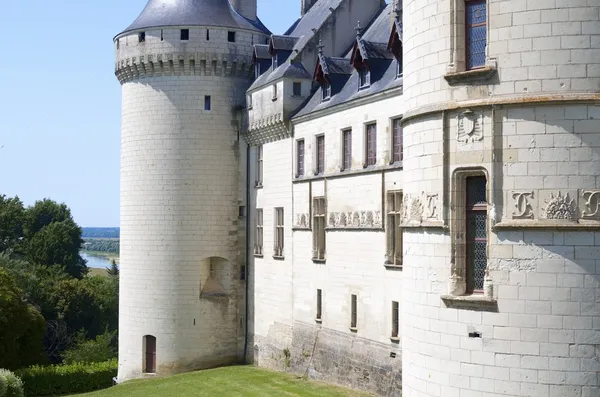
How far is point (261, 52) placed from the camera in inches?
1457

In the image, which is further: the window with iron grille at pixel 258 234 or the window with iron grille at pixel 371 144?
the window with iron grille at pixel 258 234

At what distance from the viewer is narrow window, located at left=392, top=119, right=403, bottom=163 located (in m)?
26.1

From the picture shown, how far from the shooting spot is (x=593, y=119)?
1359cm

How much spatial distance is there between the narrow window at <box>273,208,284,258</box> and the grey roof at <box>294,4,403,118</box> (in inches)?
164

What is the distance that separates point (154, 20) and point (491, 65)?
25.6m

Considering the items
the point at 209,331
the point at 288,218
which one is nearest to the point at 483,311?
the point at 288,218

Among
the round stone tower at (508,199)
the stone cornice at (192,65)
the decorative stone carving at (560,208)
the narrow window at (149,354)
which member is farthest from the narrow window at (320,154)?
the decorative stone carving at (560,208)

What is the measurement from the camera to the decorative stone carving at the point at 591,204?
13.5m

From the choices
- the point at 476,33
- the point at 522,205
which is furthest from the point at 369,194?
the point at 522,205

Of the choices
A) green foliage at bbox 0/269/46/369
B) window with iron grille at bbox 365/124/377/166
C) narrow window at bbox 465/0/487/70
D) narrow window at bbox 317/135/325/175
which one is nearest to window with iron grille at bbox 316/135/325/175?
narrow window at bbox 317/135/325/175

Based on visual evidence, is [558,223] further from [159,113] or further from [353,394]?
[159,113]

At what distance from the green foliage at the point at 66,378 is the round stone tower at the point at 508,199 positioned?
2764cm

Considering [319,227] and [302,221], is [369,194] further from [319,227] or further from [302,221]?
[302,221]

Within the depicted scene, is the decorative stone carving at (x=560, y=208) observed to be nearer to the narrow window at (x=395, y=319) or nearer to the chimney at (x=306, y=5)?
the narrow window at (x=395, y=319)
